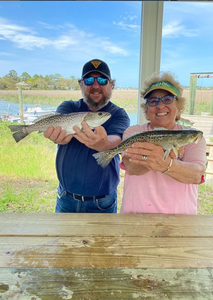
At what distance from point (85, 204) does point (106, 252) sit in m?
0.98

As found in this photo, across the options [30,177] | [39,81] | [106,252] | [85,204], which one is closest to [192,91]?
[85,204]

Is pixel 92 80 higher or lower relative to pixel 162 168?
higher

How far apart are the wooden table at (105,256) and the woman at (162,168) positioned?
0.19m

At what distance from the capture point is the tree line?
8.61 feet

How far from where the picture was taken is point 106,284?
2.99 feet

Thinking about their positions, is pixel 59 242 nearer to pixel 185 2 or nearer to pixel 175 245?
Answer: pixel 175 245

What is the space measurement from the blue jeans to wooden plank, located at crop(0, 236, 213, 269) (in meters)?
0.85

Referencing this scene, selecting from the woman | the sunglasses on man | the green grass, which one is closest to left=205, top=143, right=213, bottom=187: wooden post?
the green grass

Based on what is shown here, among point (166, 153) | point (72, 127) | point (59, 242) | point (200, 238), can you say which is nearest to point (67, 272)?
point (59, 242)

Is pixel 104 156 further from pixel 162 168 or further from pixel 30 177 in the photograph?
pixel 30 177

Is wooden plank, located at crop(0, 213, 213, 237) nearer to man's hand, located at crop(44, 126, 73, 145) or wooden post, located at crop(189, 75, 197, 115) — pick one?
man's hand, located at crop(44, 126, 73, 145)

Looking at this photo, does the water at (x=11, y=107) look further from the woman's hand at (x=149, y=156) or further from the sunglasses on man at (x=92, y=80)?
the woman's hand at (x=149, y=156)

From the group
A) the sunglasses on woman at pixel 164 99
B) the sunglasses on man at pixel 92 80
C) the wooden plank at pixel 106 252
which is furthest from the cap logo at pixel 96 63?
the wooden plank at pixel 106 252

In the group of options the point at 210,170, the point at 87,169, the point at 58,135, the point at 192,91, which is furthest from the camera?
the point at 210,170
